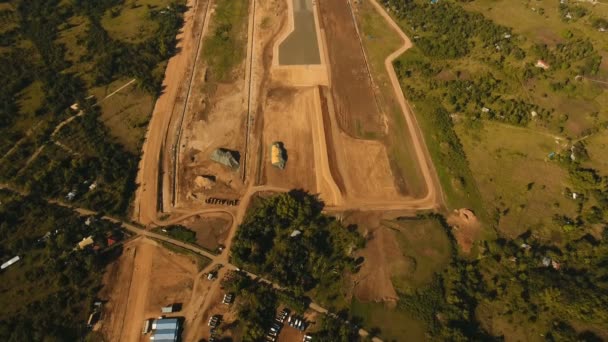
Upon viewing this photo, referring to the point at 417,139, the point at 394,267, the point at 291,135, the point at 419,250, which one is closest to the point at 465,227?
the point at 419,250

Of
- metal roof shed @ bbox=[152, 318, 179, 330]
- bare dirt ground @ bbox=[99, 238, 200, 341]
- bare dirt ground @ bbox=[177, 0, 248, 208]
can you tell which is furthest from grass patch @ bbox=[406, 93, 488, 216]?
metal roof shed @ bbox=[152, 318, 179, 330]

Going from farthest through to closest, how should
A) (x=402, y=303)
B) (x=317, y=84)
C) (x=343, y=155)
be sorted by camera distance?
(x=317, y=84), (x=343, y=155), (x=402, y=303)

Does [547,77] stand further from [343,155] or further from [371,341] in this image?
[371,341]

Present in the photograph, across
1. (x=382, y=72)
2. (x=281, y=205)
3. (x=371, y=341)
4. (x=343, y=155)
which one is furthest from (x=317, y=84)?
(x=371, y=341)

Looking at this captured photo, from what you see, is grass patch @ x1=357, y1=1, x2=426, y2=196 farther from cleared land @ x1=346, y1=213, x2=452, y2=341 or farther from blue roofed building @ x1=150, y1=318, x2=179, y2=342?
blue roofed building @ x1=150, y1=318, x2=179, y2=342

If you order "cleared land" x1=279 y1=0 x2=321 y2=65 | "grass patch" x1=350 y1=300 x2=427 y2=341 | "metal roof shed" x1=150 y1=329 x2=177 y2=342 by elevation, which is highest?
"cleared land" x1=279 y1=0 x2=321 y2=65

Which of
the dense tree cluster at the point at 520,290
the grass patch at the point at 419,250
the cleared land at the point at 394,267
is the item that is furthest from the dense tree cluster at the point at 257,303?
the dense tree cluster at the point at 520,290
